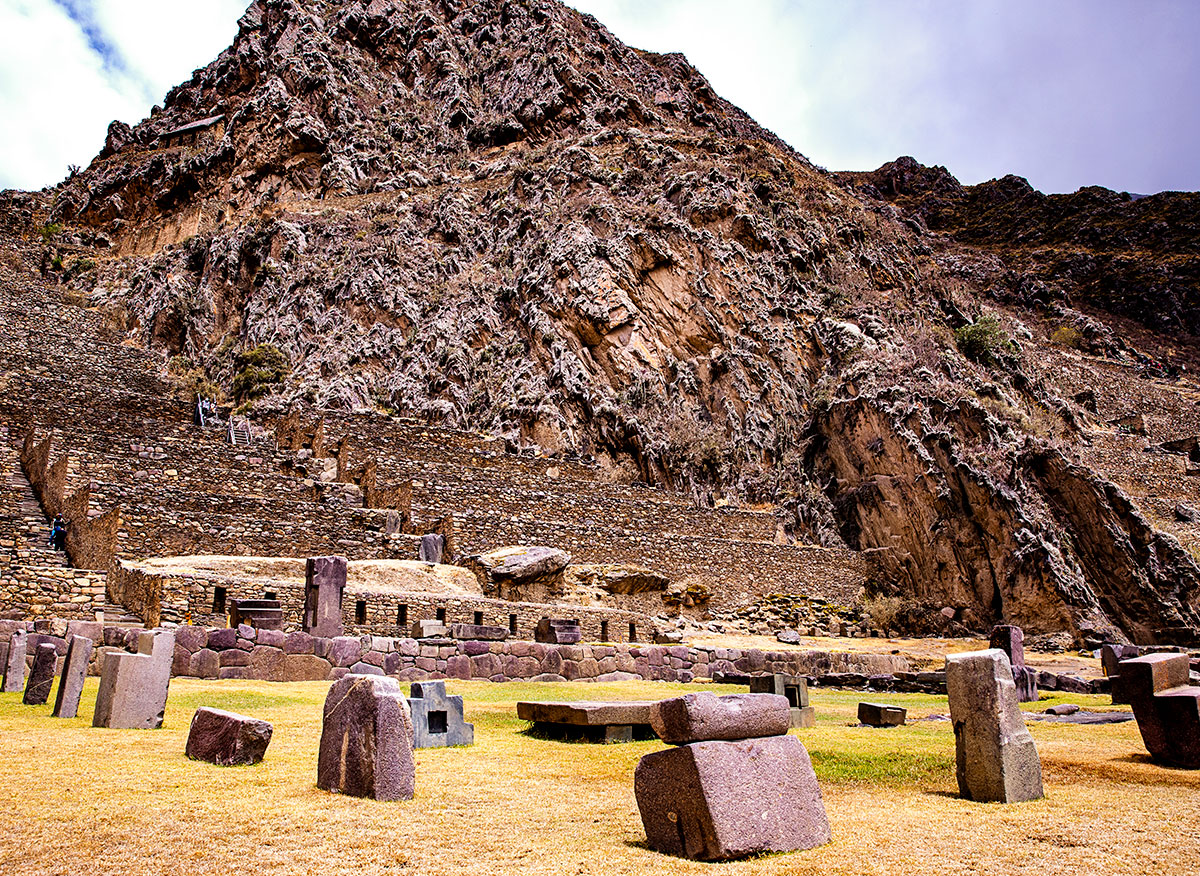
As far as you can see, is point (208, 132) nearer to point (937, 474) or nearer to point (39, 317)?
point (39, 317)

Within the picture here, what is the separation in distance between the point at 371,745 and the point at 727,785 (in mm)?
2938

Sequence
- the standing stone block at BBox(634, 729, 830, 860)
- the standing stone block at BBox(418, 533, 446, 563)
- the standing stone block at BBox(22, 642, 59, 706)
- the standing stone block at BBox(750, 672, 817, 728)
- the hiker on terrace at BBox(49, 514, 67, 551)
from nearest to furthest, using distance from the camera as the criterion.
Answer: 1. the standing stone block at BBox(634, 729, 830, 860)
2. the standing stone block at BBox(22, 642, 59, 706)
3. the standing stone block at BBox(750, 672, 817, 728)
4. the hiker on terrace at BBox(49, 514, 67, 551)
5. the standing stone block at BBox(418, 533, 446, 563)

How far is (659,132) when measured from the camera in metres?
57.0

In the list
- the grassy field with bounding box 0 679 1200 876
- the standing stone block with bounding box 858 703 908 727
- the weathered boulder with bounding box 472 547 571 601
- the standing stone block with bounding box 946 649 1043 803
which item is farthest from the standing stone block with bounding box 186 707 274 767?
the weathered boulder with bounding box 472 547 571 601

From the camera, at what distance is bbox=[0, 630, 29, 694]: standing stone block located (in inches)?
519

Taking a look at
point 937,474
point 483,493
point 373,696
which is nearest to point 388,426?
point 483,493

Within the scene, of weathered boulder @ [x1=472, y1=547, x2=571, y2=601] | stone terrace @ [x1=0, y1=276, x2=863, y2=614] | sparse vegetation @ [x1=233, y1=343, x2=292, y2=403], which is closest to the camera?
stone terrace @ [x1=0, y1=276, x2=863, y2=614]

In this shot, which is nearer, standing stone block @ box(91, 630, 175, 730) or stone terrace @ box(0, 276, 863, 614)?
standing stone block @ box(91, 630, 175, 730)

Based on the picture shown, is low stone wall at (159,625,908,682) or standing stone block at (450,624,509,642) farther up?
standing stone block at (450,624,509,642)

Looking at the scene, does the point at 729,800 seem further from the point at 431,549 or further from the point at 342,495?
the point at 342,495

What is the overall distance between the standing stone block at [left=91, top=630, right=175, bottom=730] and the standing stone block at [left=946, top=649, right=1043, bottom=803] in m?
8.79

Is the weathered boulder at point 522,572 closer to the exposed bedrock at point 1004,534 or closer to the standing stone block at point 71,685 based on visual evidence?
the standing stone block at point 71,685

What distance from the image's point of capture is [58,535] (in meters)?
22.8

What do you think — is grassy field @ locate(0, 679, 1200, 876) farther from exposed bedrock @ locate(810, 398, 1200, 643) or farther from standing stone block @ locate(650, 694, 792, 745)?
exposed bedrock @ locate(810, 398, 1200, 643)
